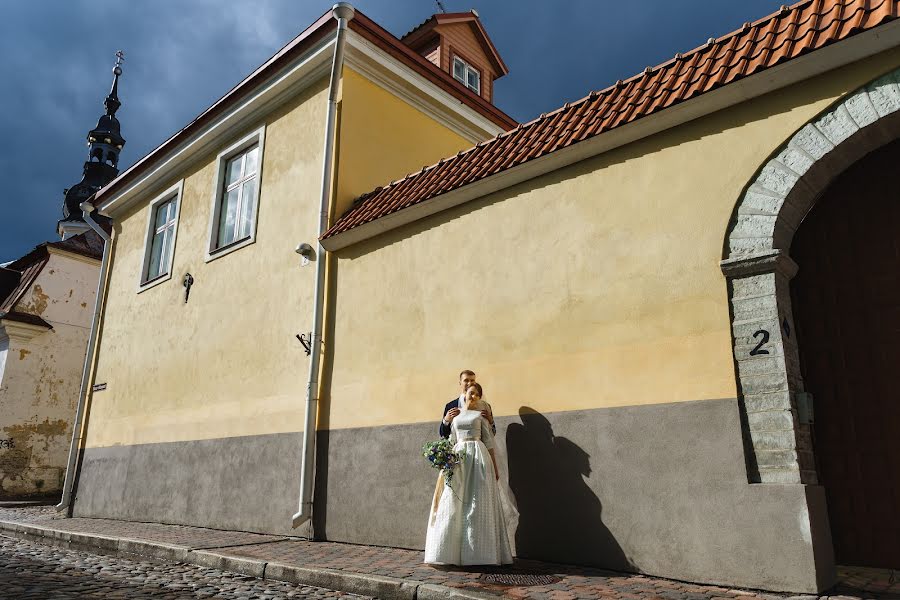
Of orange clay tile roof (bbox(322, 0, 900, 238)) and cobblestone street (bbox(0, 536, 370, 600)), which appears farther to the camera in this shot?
cobblestone street (bbox(0, 536, 370, 600))

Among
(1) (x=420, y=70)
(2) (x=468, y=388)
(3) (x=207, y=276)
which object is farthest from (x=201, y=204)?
(2) (x=468, y=388)

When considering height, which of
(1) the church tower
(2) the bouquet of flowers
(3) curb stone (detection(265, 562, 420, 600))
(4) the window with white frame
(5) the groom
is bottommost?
(3) curb stone (detection(265, 562, 420, 600))

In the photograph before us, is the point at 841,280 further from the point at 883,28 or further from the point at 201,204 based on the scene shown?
the point at 201,204

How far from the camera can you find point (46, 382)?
17.9 meters

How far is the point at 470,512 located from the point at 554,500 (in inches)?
29.1

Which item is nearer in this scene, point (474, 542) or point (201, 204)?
point (474, 542)

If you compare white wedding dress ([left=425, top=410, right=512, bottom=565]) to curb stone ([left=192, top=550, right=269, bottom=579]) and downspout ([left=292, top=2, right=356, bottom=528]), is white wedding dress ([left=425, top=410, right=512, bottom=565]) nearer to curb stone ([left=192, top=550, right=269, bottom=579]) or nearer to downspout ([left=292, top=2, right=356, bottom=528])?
curb stone ([left=192, top=550, right=269, bottom=579])

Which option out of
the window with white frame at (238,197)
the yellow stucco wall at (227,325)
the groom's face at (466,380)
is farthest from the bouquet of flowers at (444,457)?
the window with white frame at (238,197)

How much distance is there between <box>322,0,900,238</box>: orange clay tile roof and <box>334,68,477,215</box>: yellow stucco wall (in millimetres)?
1501

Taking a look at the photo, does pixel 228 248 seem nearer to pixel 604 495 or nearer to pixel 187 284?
pixel 187 284

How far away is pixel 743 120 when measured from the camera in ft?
16.9

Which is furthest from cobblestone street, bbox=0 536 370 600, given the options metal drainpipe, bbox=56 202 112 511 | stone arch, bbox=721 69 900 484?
metal drainpipe, bbox=56 202 112 511

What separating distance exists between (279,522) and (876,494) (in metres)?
6.37

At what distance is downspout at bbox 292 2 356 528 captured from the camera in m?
7.74
